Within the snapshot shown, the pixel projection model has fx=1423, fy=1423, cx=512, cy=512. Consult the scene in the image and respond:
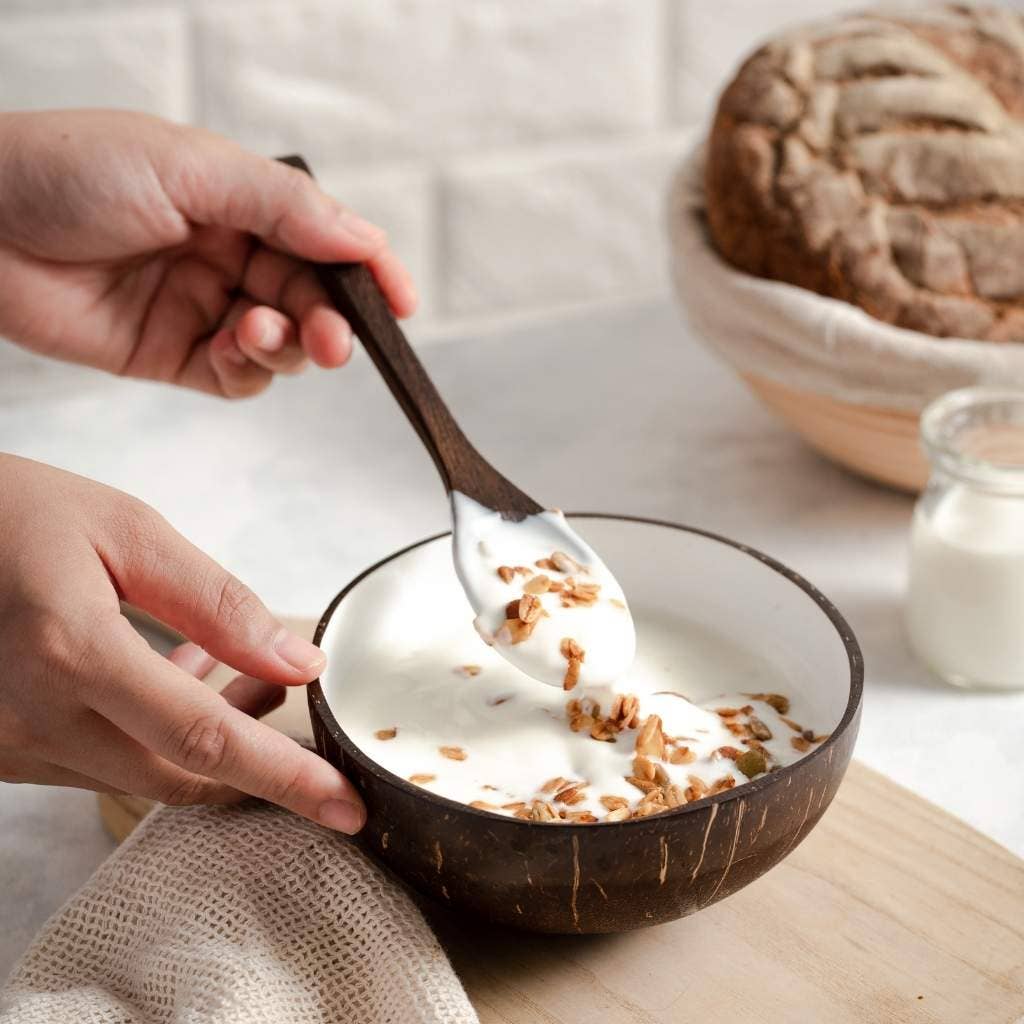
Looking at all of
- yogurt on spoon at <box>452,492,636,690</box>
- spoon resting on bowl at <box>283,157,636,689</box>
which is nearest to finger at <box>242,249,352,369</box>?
spoon resting on bowl at <box>283,157,636,689</box>

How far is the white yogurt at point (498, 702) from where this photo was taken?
70 centimetres

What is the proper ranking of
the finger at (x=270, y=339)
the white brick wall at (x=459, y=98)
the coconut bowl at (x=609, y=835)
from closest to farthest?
the coconut bowl at (x=609, y=835) < the finger at (x=270, y=339) < the white brick wall at (x=459, y=98)

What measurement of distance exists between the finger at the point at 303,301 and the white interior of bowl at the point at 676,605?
10.4 inches

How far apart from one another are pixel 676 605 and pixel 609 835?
26 cm

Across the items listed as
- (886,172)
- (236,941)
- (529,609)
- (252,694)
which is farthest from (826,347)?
(236,941)

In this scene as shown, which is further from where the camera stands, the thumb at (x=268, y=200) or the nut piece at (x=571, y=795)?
the thumb at (x=268, y=200)

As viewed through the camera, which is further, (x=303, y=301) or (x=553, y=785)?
(x=303, y=301)

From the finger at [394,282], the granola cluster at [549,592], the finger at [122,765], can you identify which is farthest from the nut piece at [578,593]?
the finger at [394,282]

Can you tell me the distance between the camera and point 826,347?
3.37 ft

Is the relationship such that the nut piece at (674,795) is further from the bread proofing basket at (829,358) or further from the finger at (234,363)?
the finger at (234,363)

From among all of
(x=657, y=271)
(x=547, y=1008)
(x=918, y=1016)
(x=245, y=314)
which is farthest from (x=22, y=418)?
(x=918, y=1016)

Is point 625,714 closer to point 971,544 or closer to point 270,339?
point 971,544

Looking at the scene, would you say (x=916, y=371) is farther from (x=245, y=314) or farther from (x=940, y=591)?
(x=245, y=314)

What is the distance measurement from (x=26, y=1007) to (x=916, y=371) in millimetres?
705
